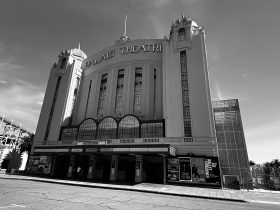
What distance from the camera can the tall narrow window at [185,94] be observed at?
31.1 metres

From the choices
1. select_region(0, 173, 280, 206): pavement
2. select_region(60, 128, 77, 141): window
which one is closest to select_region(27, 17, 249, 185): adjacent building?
select_region(60, 128, 77, 141): window

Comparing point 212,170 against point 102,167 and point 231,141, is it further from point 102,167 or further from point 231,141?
point 102,167

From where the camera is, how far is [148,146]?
87.8 ft

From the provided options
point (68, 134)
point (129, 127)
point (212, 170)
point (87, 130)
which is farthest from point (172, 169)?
point (68, 134)

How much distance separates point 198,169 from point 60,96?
39384 millimetres

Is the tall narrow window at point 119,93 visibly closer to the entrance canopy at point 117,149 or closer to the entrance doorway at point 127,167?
the entrance doorway at point 127,167

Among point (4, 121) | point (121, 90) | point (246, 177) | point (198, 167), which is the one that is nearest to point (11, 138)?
point (4, 121)

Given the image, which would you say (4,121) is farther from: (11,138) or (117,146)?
(117,146)

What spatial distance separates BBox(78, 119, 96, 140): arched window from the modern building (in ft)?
90.1

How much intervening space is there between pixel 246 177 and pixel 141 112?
78.3 ft

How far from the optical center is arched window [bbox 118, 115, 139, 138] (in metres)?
34.8

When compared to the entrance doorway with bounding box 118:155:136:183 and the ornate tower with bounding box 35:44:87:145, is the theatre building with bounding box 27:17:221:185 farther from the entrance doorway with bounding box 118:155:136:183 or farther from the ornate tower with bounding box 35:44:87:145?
the ornate tower with bounding box 35:44:87:145

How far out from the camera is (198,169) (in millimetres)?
26172

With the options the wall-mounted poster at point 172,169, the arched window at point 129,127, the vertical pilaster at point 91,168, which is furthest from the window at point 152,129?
the vertical pilaster at point 91,168
